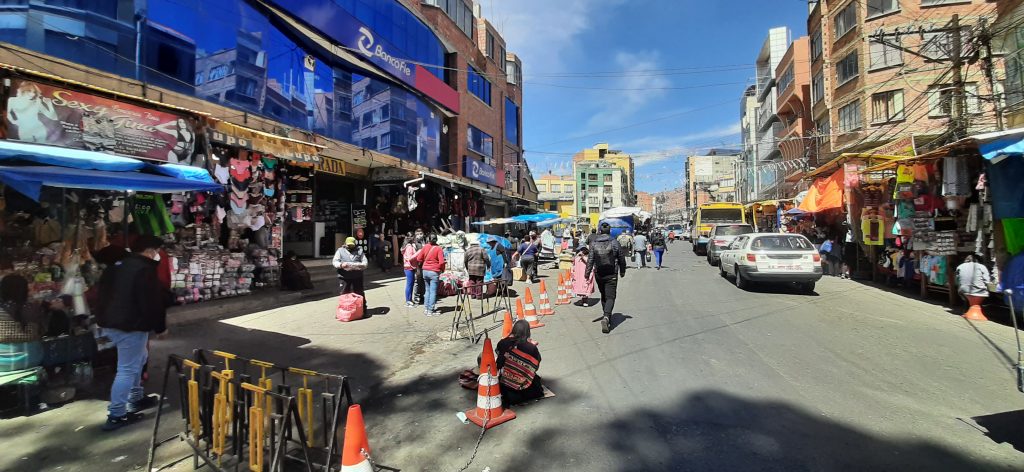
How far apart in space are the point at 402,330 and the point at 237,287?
414cm

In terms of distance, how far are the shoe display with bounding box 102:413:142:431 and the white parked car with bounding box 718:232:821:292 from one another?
11.8 meters

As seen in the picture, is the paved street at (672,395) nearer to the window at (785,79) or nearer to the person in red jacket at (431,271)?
the person in red jacket at (431,271)

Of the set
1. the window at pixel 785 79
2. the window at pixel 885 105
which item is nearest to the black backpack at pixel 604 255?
the window at pixel 885 105

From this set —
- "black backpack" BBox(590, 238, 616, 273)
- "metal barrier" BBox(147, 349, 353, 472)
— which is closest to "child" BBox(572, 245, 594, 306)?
"black backpack" BBox(590, 238, 616, 273)

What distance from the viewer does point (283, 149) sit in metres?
10.2

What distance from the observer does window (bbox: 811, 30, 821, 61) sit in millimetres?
28234

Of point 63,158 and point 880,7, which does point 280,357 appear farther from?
point 880,7

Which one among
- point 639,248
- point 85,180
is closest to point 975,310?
point 639,248

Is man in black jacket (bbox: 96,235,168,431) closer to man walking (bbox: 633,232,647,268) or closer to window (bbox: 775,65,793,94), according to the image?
man walking (bbox: 633,232,647,268)

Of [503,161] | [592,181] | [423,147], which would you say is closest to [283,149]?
[423,147]

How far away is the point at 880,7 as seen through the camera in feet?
74.9

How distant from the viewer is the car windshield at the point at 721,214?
25430mm

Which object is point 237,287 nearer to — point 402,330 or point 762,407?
point 402,330

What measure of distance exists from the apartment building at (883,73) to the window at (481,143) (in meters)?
19.9
